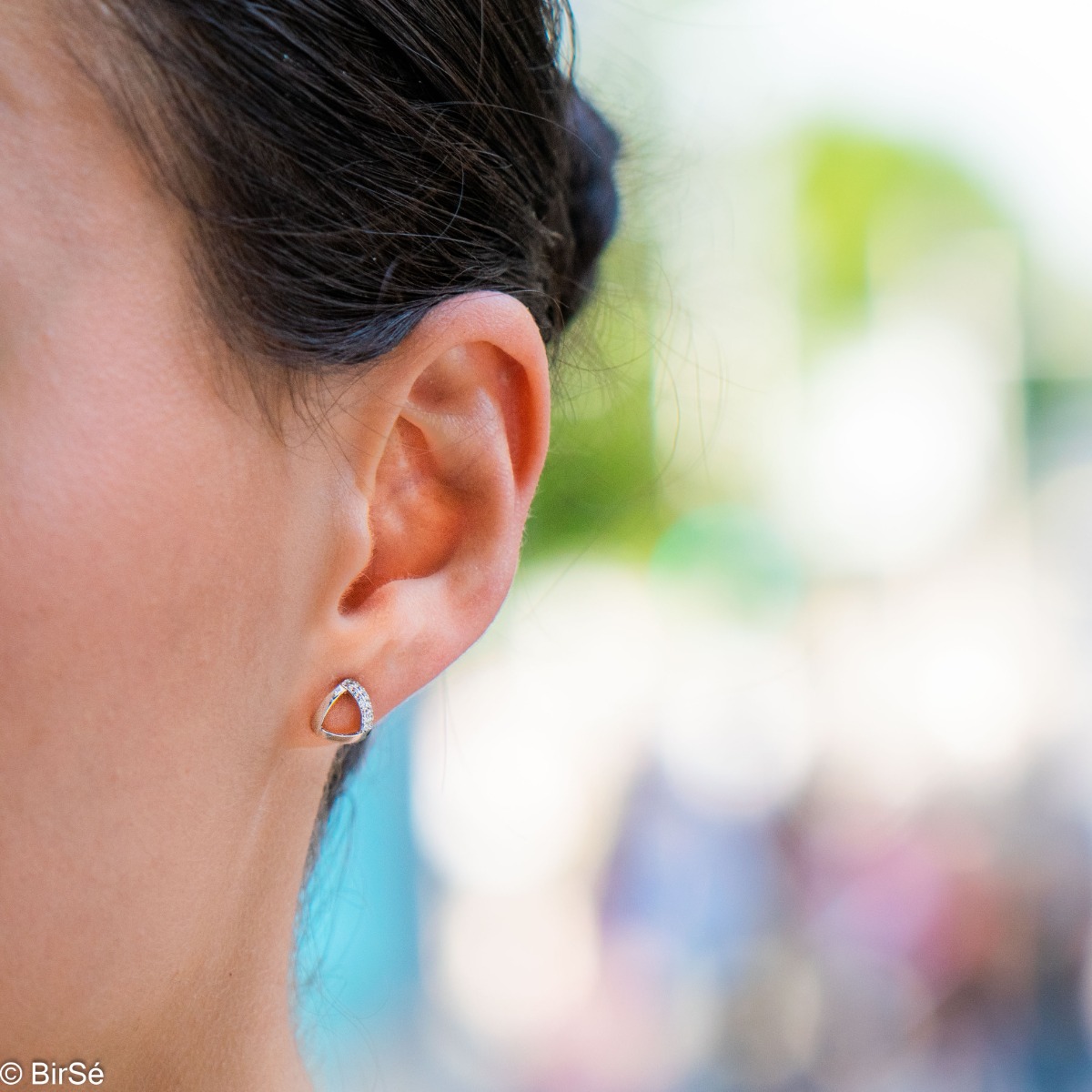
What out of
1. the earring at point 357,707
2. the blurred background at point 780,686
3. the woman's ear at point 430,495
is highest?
the woman's ear at point 430,495

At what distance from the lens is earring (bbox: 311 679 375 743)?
0.96m

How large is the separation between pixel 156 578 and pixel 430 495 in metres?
0.27

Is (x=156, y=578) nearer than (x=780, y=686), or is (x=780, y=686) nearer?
Answer: (x=156, y=578)

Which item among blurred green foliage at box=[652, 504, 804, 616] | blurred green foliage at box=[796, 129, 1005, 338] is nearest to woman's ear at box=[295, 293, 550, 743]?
blurred green foliage at box=[652, 504, 804, 616]

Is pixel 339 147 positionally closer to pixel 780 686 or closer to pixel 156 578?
pixel 156 578

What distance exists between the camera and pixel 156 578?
0.84 metres

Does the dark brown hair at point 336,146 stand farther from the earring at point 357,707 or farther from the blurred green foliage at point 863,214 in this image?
the blurred green foliage at point 863,214

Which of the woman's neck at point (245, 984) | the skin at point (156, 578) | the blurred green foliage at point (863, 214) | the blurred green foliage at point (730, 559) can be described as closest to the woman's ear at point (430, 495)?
the skin at point (156, 578)

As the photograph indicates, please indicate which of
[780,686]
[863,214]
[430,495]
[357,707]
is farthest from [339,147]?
[863,214]

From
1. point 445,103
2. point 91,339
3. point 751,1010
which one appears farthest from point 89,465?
point 751,1010

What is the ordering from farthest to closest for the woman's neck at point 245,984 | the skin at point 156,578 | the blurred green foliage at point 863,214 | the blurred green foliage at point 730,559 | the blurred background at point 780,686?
1. the blurred green foliage at point 863,214
2. the blurred green foliage at point 730,559
3. the blurred background at point 780,686
4. the woman's neck at point 245,984
5. the skin at point 156,578

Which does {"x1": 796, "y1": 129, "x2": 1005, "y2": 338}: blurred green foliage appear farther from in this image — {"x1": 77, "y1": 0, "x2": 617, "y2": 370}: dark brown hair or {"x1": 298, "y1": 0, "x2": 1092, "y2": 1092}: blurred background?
{"x1": 77, "y1": 0, "x2": 617, "y2": 370}: dark brown hair

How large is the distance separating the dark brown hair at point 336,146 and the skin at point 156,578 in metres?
0.03

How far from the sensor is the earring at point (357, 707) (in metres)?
0.96
